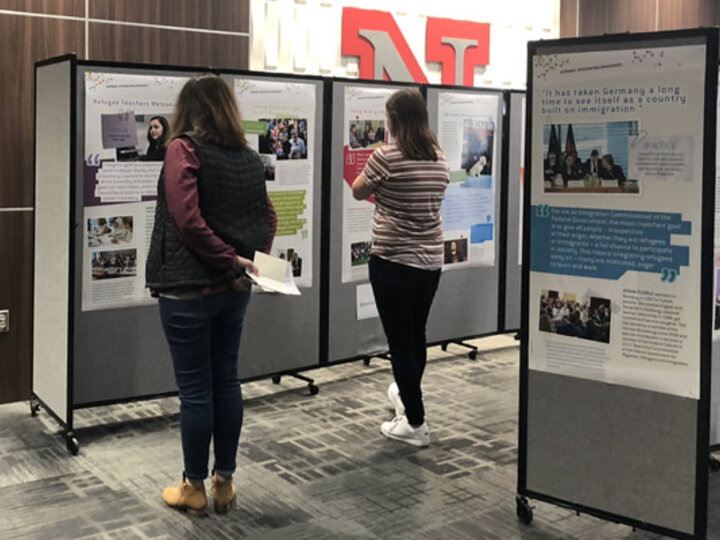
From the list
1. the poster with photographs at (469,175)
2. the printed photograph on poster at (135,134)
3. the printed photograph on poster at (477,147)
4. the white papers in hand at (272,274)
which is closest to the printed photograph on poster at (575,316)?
the white papers in hand at (272,274)

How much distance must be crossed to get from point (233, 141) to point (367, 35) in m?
3.75

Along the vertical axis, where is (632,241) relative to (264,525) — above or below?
above

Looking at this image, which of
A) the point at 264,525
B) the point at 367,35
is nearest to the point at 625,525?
the point at 264,525

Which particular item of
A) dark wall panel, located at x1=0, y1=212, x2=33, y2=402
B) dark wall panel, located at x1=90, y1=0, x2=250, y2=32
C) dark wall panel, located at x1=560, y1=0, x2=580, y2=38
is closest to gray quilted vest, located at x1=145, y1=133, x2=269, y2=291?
dark wall panel, located at x1=0, y1=212, x2=33, y2=402

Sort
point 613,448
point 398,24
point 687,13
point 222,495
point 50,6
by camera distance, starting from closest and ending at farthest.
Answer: point 613,448 < point 222,495 < point 50,6 < point 398,24 < point 687,13

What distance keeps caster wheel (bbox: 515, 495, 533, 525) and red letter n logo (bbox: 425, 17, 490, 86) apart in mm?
4493

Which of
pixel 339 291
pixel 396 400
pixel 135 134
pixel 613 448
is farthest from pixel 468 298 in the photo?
pixel 613 448

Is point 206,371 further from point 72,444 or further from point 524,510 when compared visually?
point 524,510

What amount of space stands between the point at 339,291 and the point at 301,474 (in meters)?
1.55

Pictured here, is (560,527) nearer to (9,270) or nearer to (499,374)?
(499,374)

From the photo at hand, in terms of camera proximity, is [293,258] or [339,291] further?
[339,291]

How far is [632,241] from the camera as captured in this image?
287cm

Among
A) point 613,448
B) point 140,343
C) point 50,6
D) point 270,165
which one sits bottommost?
point 613,448

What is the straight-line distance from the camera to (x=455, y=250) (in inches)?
223
